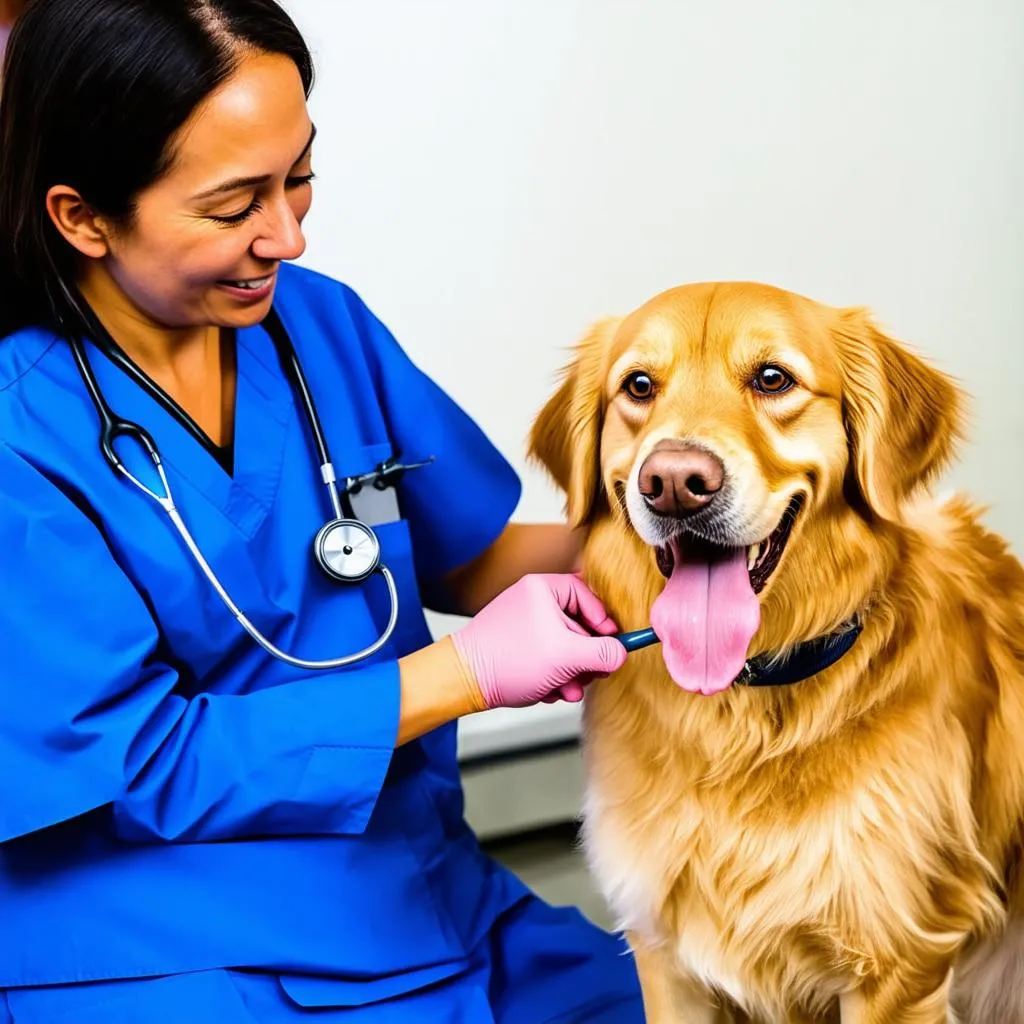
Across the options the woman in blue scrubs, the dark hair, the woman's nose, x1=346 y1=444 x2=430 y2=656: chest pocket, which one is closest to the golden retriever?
the woman in blue scrubs

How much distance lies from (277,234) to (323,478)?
0.29 meters

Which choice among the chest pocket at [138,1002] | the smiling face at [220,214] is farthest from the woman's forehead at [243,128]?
the chest pocket at [138,1002]

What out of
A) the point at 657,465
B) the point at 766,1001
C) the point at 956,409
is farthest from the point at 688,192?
the point at 766,1001

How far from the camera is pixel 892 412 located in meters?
1.33

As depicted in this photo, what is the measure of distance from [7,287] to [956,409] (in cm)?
97

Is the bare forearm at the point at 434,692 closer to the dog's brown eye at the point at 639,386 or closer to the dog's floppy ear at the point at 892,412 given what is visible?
the dog's brown eye at the point at 639,386

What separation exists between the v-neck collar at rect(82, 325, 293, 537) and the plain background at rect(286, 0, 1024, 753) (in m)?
0.62

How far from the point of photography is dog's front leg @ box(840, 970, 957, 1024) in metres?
1.30

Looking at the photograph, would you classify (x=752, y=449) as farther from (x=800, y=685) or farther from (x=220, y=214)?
(x=220, y=214)

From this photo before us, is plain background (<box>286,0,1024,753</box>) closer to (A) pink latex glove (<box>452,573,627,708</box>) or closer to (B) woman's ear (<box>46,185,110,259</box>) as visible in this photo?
(B) woman's ear (<box>46,185,110,259</box>)

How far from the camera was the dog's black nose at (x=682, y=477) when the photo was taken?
3.77ft

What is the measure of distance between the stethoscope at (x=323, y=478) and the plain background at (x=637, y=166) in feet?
2.05

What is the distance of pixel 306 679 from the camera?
1.37 metres

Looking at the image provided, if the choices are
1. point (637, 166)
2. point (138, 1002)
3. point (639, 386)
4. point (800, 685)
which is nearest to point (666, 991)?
point (800, 685)
